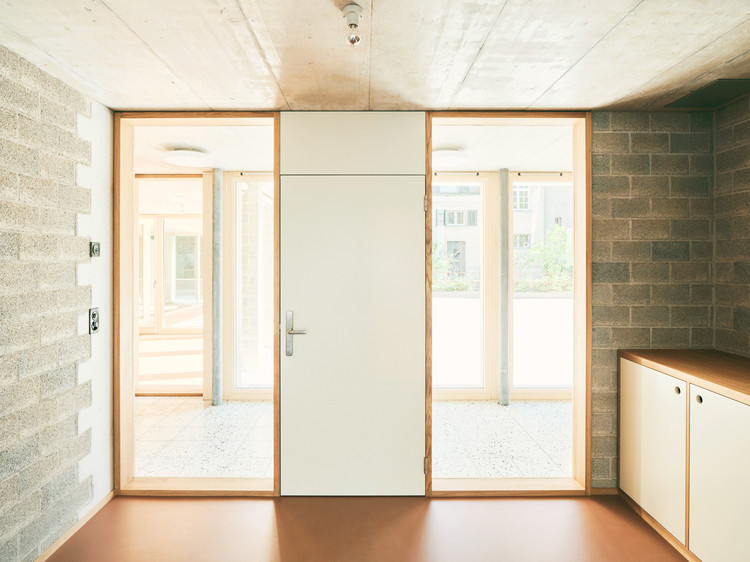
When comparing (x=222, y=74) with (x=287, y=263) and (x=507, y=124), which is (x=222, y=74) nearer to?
(x=287, y=263)

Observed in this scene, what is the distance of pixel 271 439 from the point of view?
3.59 meters

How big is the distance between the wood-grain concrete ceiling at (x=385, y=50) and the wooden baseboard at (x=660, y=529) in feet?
8.05

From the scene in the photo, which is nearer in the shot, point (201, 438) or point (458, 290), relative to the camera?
point (201, 438)

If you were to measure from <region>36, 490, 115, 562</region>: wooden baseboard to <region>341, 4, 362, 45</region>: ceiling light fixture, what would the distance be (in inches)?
114

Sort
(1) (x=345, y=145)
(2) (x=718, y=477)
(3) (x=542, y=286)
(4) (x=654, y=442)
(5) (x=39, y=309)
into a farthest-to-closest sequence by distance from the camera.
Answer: (3) (x=542, y=286)
(1) (x=345, y=145)
(4) (x=654, y=442)
(5) (x=39, y=309)
(2) (x=718, y=477)

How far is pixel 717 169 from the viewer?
2.68 meters

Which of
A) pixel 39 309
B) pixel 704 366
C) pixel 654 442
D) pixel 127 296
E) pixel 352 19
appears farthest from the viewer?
pixel 127 296

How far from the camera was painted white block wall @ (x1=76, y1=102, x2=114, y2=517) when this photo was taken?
2412mm

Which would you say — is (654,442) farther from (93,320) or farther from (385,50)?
(93,320)

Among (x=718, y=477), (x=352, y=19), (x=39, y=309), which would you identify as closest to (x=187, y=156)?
(x=39, y=309)

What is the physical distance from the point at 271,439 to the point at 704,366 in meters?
3.13

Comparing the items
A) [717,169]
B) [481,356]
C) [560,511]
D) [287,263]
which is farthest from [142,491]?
[717,169]

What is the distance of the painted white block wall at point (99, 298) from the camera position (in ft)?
7.91

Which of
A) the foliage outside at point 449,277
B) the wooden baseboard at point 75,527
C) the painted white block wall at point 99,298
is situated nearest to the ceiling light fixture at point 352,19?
the painted white block wall at point 99,298
